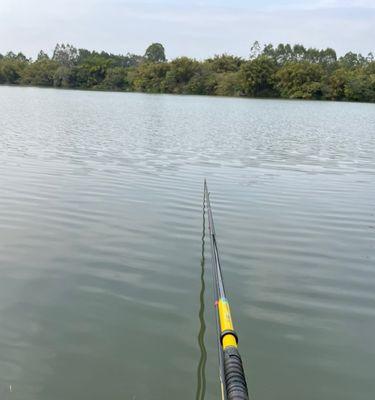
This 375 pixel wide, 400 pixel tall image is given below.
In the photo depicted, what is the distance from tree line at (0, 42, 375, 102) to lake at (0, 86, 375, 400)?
75170mm

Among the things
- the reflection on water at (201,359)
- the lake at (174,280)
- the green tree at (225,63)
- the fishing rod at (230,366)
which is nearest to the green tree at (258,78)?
the green tree at (225,63)

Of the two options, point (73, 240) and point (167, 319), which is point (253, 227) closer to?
point (73, 240)

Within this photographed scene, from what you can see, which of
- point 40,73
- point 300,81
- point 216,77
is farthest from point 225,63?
point 40,73

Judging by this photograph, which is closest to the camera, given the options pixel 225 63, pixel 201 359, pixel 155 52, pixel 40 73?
pixel 201 359

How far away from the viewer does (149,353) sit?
4.69 metres

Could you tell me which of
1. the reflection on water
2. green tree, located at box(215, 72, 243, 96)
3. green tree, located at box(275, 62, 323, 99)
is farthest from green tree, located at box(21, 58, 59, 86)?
the reflection on water

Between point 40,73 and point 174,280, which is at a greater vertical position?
point 40,73

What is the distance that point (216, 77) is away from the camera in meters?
94.9

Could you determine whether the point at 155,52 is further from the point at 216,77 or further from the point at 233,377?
the point at 233,377

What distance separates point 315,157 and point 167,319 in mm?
14322

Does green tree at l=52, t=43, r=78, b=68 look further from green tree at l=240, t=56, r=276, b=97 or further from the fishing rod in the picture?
the fishing rod

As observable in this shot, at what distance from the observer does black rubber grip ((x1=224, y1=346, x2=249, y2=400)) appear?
2.68 meters

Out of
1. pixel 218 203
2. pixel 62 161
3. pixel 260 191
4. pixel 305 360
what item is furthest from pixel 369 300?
pixel 62 161

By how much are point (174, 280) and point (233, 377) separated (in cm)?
370
